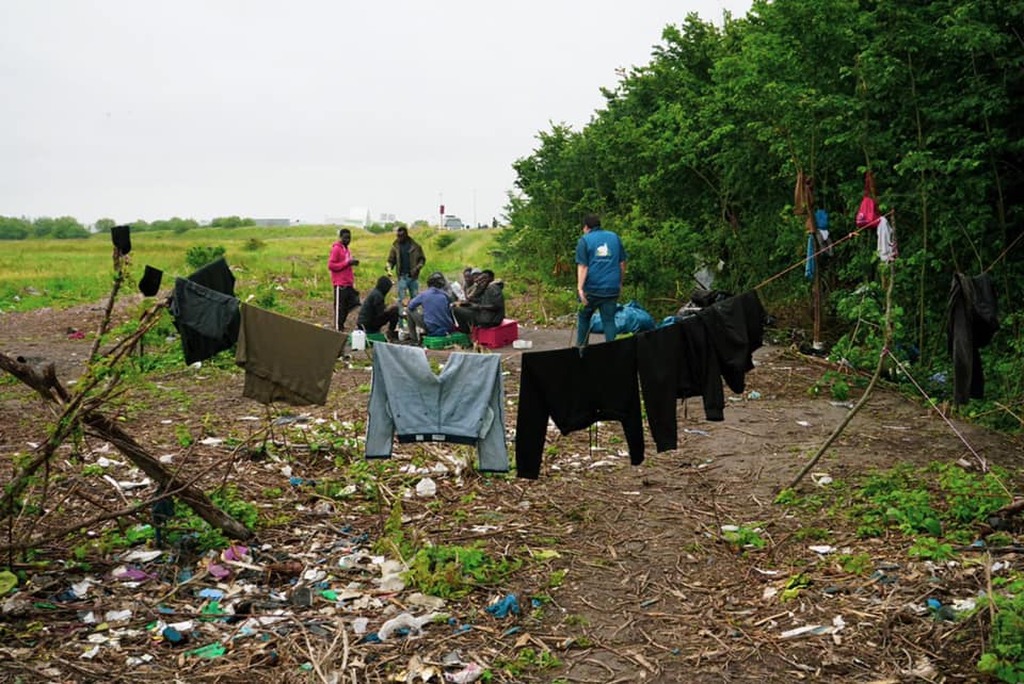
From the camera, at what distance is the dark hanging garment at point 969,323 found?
24.0ft

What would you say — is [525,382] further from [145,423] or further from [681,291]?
[681,291]

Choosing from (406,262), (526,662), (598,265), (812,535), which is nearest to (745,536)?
(812,535)

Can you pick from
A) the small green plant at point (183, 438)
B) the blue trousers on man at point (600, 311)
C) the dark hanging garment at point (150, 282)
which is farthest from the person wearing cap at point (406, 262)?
the dark hanging garment at point (150, 282)

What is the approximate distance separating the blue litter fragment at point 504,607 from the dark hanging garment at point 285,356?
186cm

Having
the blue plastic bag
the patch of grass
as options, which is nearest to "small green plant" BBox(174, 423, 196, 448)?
the patch of grass

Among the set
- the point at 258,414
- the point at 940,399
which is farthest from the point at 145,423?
the point at 940,399

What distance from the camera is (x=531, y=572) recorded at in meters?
6.04

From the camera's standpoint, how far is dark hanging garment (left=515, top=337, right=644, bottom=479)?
20.0 ft

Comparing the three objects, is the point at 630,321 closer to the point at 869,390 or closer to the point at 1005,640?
the point at 869,390

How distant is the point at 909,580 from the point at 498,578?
252 cm

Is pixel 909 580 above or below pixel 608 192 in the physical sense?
below

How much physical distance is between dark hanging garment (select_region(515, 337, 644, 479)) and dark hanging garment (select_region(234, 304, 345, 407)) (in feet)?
4.58

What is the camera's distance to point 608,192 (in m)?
21.2

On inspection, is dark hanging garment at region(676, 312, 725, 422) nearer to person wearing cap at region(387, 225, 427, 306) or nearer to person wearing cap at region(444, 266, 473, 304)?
person wearing cap at region(444, 266, 473, 304)
